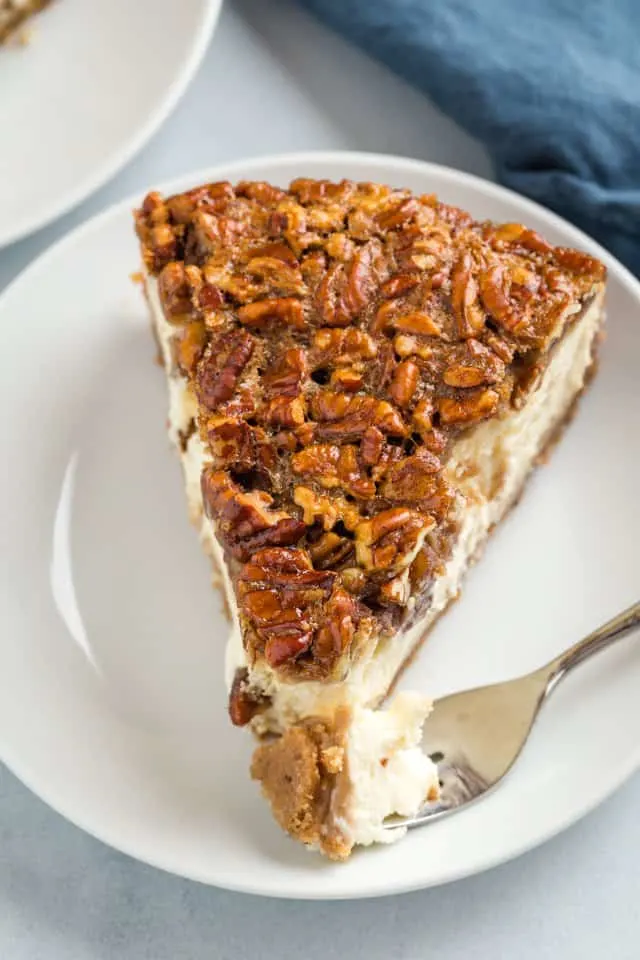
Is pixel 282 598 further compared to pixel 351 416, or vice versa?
pixel 351 416

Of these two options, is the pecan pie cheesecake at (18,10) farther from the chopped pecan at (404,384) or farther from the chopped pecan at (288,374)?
the chopped pecan at (404,384)

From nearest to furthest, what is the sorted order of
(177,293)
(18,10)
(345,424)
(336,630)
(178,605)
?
(336,630)
(345,424)
(177,293)
(178,605)
(18,10)

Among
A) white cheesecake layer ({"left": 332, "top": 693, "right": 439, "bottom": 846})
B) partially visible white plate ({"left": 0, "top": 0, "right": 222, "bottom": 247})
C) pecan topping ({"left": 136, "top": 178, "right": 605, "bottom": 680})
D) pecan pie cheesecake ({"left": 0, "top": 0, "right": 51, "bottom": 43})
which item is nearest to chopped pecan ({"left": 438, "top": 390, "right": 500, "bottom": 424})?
pecan topping ({"left": 136, "top": 178, "right": 605, "bottom": 680})

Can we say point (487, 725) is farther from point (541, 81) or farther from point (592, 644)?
point (541, 81)

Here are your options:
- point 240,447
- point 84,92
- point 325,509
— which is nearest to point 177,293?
point 240,447

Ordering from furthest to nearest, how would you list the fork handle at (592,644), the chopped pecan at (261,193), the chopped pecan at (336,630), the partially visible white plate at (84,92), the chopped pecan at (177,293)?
the partially visible white plate at (84,92) → the chopped pecan at (261,193) → the chopped pecan at (177,293) → the fork handle at (592,644) → the chopped pecan at (336,630)

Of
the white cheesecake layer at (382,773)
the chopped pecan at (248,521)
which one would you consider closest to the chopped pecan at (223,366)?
the chopped pecan at (248,521)
